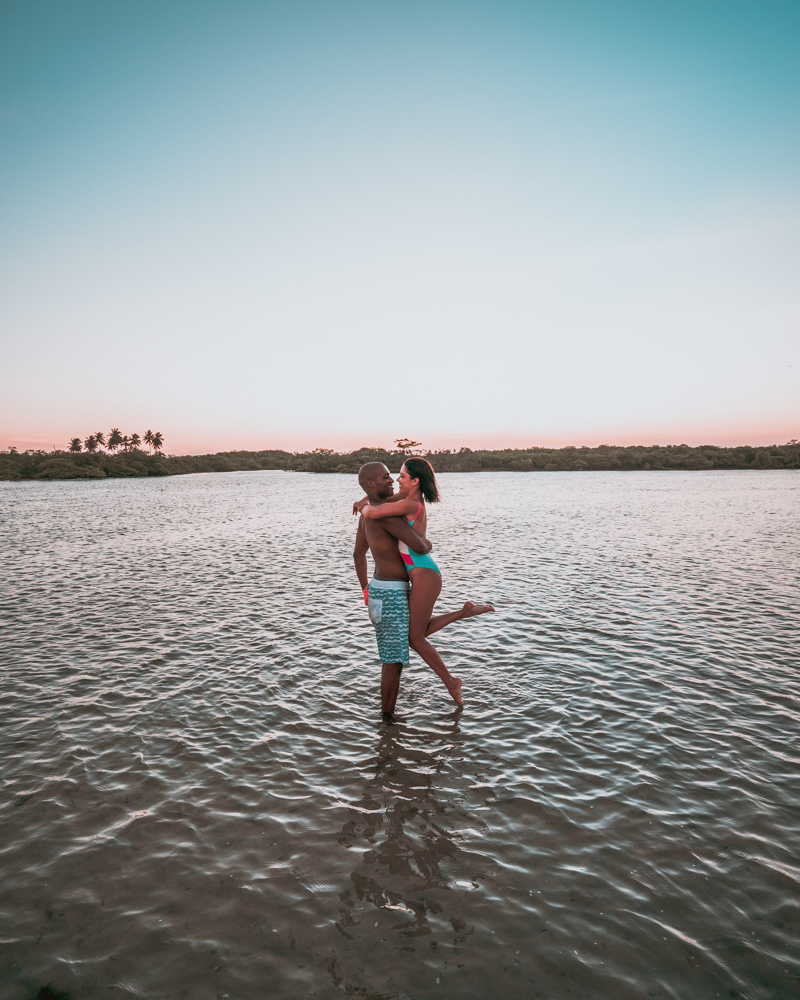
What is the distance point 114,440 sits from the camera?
156 metres

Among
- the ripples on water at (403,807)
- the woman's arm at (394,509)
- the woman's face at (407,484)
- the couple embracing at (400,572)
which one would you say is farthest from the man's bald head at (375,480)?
the ripples on water at (403,807)

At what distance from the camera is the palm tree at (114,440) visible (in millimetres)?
155500

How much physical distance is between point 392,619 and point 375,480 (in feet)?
5.23

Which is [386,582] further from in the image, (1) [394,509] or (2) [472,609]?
(2) [472,609]

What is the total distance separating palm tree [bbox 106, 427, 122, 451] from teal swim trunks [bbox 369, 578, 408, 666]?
16919 centimetres

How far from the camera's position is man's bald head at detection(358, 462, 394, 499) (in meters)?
6.30

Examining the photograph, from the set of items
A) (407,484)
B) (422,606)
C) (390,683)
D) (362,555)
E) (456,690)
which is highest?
(407,484)

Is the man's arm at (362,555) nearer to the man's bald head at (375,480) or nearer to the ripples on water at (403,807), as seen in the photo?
the man's bald head at (375,480)

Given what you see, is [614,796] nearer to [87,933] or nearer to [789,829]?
[789,829]

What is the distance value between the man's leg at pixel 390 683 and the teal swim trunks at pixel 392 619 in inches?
6.7

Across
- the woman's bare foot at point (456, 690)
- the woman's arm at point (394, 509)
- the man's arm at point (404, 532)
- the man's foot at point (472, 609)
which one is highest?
the woman's arm at point (394, 509)

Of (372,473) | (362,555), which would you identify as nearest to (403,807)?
(362,555)

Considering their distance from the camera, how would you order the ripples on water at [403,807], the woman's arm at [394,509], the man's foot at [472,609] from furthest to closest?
the man's foot at [472,609] < the woman's arm at [394,509] < the ripples on water at [403,807]

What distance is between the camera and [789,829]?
15.4ft
